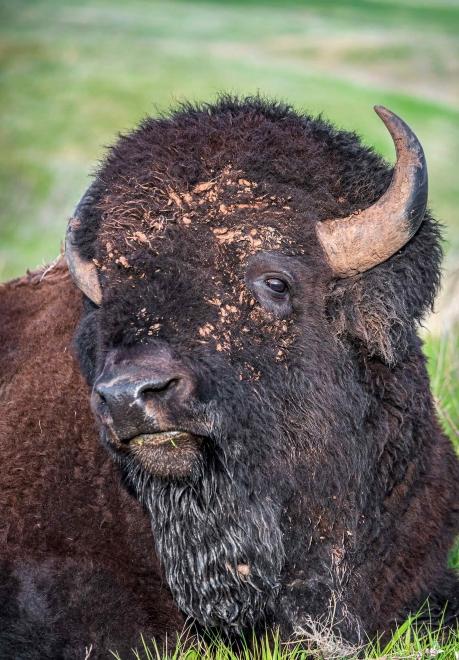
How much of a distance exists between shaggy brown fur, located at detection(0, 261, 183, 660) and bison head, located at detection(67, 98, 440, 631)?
25cm

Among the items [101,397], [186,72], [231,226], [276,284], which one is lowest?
[186,72]

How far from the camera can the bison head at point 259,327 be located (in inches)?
167

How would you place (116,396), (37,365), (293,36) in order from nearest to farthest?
(116,396) < (37,365) < (293,36)

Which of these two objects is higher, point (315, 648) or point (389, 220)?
point (389, 220)

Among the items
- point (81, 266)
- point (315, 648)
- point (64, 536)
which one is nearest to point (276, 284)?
point (81, 266)

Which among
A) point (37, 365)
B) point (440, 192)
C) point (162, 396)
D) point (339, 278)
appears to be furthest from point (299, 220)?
point (440, 192)

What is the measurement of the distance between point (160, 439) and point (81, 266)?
1.11m

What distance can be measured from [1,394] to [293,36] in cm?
5059

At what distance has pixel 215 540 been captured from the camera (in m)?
4.50

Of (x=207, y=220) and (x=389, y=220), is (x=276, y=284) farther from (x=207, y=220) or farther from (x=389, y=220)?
(x=389, y=220)

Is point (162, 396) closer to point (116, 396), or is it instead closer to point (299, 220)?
point (116, 396)

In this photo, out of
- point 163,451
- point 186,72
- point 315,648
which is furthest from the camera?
point 186,72

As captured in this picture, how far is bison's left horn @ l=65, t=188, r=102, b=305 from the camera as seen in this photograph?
4.72 meters

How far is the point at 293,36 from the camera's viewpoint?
175 ft
